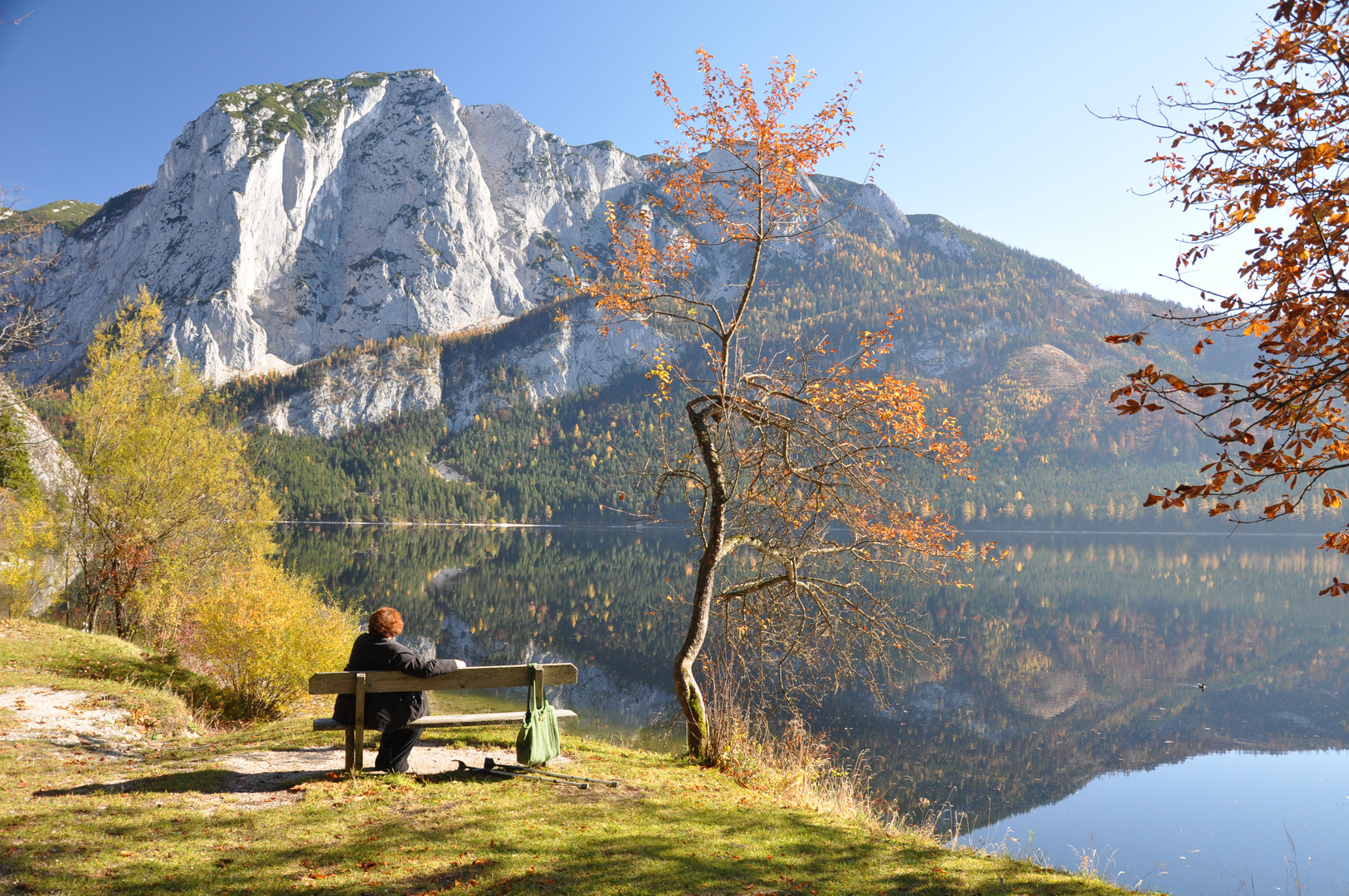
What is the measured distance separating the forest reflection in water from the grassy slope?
4.66 meters

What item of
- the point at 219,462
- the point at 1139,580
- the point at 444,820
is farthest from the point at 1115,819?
the point at 1139,580

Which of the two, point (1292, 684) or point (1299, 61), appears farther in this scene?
point (1292, 684)

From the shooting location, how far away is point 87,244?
199250 mm

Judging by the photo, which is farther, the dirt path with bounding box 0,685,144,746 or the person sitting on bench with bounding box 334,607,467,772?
the dirt path with bounding box 0,685,144,746

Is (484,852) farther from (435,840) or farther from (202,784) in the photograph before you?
(202,784)

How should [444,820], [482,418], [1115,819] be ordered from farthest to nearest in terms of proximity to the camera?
[482,418]
[1115,819]
[444,820]

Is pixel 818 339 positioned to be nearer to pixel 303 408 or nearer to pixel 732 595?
pixel 732 595

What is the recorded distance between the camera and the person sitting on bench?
6906mm

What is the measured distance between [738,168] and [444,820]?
8239mm

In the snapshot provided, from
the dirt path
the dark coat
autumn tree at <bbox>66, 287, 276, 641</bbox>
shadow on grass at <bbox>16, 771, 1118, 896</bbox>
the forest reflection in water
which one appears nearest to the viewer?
shadow on grass at <bbox>16, 771, 1118, 896</bbox>

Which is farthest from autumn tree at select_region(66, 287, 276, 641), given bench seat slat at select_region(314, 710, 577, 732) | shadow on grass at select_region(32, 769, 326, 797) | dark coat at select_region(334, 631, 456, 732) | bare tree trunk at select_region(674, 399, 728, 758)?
bare tree trunk at select_region(674, 399, 728, 758)

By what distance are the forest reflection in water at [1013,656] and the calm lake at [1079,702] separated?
0.42 ft

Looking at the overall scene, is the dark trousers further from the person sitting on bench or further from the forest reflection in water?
the forest reflection in water

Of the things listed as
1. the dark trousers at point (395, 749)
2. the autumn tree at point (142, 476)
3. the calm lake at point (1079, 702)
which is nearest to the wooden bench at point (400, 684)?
the dark trousers at point (395, 749)
